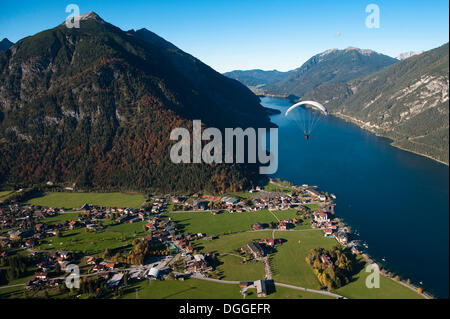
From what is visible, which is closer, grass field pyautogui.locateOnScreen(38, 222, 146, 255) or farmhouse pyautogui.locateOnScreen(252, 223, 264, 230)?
grass field pyautogui.locateOnScreen(38, 222, 146, 255)

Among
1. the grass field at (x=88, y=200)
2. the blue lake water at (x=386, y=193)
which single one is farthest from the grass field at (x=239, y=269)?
the grass field at (x=88, y=200)

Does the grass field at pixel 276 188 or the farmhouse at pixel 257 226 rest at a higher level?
the grass field at pixel 276 188

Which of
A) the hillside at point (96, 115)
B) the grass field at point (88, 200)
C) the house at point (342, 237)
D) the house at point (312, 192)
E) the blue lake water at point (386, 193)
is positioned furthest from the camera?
the hillside at point (96, 115)

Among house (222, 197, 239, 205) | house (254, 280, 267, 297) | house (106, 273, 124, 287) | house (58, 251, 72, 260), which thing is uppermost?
house (222, 197, 239, 205)

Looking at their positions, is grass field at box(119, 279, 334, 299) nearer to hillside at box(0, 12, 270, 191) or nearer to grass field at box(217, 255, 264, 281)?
grass field at box(217, 255, 264, 281)

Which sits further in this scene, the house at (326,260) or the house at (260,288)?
the house at (326,260)

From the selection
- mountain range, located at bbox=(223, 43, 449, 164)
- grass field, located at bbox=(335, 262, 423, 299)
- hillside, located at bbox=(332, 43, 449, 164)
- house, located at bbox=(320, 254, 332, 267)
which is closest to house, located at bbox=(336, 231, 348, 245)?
house, located at bbox=(320, 254, 332, 267)

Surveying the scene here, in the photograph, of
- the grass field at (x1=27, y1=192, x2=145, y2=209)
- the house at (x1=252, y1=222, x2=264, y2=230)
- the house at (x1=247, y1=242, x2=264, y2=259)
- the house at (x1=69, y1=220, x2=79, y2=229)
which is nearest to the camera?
the house at (x1=247, y1=242, x2=264, y2=259)

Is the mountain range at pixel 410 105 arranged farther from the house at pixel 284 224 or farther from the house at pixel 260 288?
the house at pixel 260 288

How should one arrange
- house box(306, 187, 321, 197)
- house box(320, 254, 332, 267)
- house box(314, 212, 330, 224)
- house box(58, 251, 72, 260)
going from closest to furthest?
house box(320, 254, 332, 267) < house box(58, 251, 72, 260) < house box(314, 212, 330, 224) < house box(306, 187, 321, 197)
